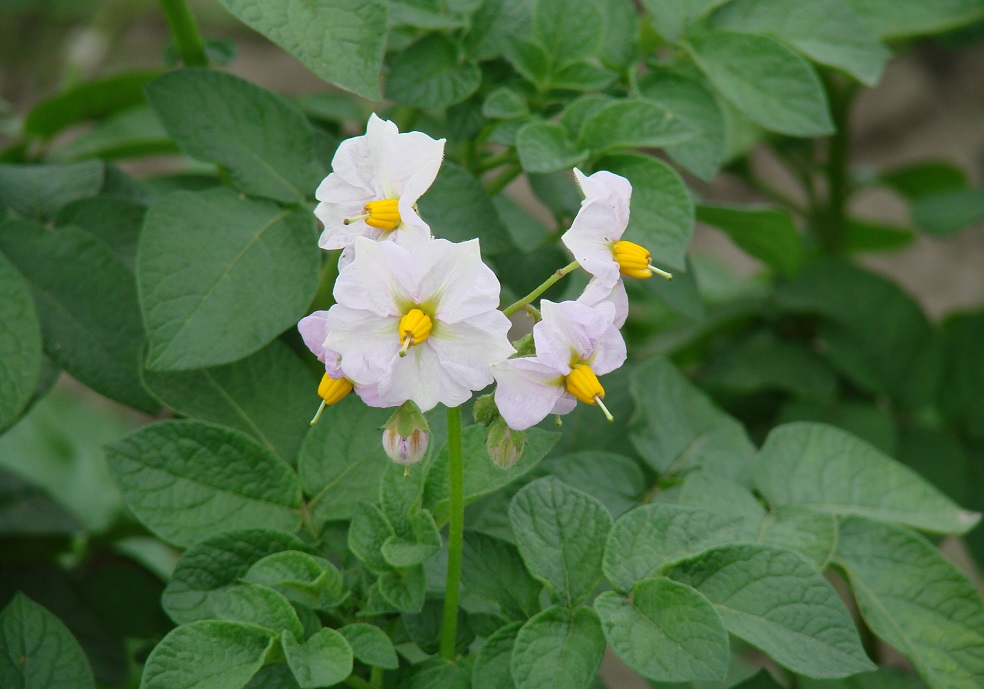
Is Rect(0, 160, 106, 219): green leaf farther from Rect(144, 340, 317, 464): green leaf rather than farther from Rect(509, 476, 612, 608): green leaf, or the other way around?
Rect(509, 476, 612, 608): green leaf

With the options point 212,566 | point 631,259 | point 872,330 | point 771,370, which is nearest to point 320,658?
point 212,566

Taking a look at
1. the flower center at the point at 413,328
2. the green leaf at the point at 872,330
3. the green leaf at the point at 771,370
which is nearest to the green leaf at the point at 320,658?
the flower center at the point at 413,328

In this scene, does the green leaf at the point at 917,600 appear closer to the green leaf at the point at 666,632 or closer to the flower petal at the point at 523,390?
the green leaf at the point at 666,632

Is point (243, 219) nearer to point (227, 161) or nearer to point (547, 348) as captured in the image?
point (227, 161)

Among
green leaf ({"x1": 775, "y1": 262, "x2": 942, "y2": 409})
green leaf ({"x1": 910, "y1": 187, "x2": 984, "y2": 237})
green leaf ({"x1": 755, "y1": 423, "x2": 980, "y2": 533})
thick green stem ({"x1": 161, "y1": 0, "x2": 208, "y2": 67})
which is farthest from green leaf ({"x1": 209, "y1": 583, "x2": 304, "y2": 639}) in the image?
green leaf ({"x1": 910, "y1": 187, "x2": 984, "y2": 237})

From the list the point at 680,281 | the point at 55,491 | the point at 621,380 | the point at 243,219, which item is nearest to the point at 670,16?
the point at 680,281

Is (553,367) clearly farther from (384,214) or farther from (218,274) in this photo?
(218,274)

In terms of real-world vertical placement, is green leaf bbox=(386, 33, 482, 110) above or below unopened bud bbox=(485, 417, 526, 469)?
above

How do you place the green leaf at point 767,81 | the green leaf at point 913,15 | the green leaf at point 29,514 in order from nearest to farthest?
the green leaf at point 767,81, the green leaf at point 29,514, the green leaf at point 913,15
